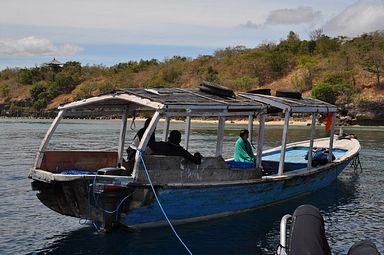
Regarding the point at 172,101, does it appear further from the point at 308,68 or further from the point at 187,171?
the point at 308,68

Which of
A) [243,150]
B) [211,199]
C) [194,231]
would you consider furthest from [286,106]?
[194,231]

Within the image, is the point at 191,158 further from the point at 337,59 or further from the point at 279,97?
the point at 337,59

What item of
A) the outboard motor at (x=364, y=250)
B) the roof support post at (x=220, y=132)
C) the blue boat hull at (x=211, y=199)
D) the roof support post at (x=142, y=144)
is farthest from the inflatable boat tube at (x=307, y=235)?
the roof support post at (x=220, y=132)

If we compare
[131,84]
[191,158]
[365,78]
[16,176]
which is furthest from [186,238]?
[131,84]

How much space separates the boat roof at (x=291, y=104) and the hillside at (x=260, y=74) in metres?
39.8

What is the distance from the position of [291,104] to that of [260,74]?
77948mm

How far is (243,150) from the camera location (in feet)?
42.6

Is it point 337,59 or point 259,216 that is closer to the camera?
point 259,216

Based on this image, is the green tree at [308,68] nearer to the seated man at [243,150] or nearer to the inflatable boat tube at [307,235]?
the seated man at [243,150]

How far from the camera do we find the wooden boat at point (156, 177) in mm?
9734

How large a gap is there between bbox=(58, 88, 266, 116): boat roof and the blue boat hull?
1688mm

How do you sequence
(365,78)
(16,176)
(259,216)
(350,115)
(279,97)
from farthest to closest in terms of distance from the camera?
1. (365,78)
2. (350,115)
3. (16,176)
4. (279,97)
5. (259,216)

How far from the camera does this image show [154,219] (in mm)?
10266

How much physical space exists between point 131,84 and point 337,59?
147 feet
